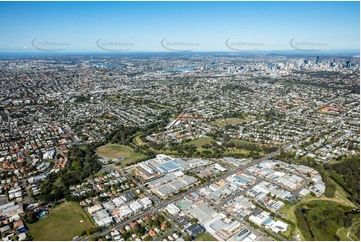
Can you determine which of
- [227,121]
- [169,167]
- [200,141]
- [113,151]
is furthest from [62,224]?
[227,121]

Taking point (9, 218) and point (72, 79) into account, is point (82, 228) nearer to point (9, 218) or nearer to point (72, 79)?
point (9, 218)

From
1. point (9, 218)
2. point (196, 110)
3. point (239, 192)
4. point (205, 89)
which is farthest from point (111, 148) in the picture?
point (205, 89)

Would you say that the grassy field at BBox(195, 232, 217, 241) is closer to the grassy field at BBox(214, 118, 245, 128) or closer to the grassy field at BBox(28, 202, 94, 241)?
the grassy field at BBox(28, 202, 94, 241)

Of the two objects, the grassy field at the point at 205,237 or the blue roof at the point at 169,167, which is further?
the blue roof at the point at 169,167

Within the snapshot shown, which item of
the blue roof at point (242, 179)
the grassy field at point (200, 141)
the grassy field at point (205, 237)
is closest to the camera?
the grassy field at point (205, 237)

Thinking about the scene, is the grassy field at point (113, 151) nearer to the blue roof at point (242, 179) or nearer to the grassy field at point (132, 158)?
the grassy field at point (132, 158)

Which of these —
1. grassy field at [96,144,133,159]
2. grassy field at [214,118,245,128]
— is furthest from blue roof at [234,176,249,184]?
grassy field at [214,118,245,128]

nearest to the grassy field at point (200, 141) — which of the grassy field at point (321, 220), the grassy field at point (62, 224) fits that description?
the grassy field at point (321, 220)
